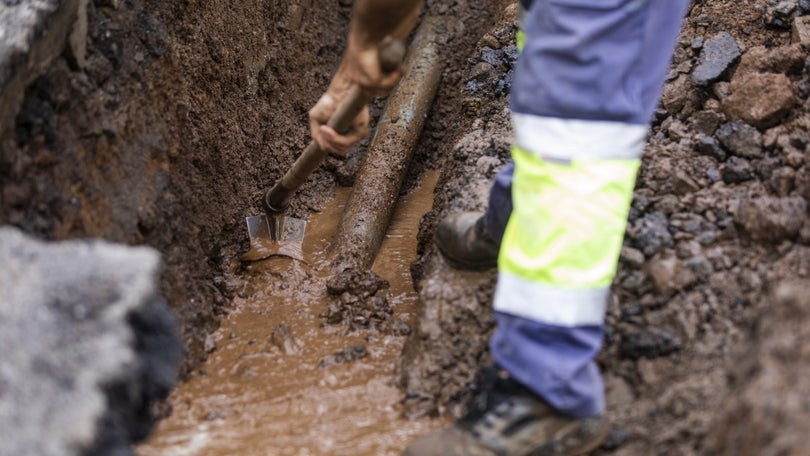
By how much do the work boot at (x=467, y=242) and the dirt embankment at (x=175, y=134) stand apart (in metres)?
0.87

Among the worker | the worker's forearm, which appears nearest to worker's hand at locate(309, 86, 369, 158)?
the worker's forearm

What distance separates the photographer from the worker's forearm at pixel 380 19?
1922 millimetres

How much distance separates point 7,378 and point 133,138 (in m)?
1.04

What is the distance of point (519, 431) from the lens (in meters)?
1.69

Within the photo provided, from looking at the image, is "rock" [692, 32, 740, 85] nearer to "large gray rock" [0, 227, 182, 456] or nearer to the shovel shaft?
the shovel shaft

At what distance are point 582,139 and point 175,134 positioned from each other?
1499 millimetres

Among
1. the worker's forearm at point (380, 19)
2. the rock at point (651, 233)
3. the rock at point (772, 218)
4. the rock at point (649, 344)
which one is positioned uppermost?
the worker's forearm at point (380, 19)

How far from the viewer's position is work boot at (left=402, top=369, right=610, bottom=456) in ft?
5.56

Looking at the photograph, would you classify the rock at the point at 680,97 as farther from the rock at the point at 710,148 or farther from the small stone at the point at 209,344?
the small stone at the point at 209,344

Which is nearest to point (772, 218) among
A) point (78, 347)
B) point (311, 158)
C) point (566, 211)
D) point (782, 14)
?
point (566, 211)

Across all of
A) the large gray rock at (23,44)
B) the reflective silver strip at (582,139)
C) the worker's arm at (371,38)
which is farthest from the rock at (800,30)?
the large gray rock at (23,44)

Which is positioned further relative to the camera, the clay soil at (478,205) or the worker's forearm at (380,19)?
the worker's forearm at (380,19)

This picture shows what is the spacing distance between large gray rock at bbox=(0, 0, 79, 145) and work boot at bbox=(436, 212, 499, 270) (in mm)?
1216

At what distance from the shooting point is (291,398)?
214cm
